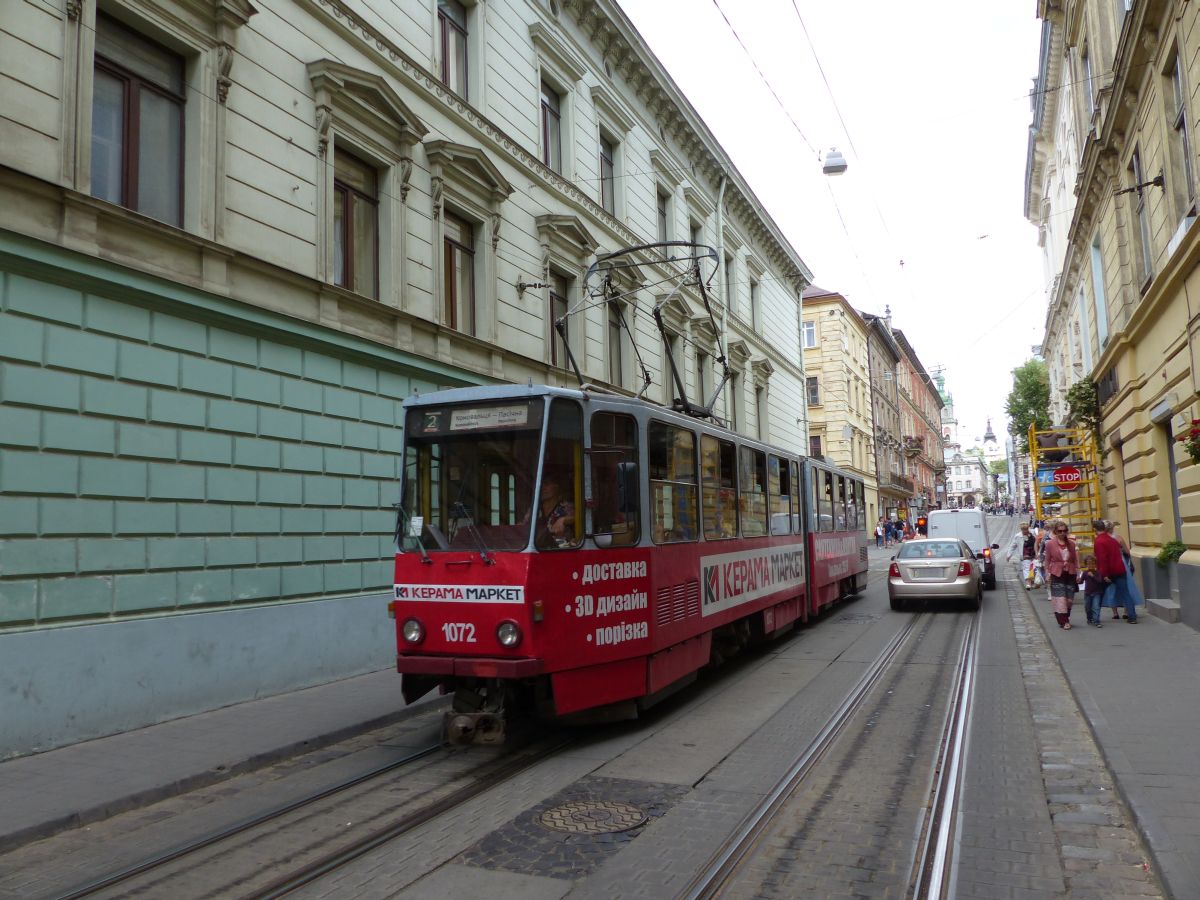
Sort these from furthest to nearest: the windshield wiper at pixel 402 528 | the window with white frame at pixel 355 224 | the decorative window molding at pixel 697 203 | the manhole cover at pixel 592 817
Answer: the decorative window molding at pixel 697 203 → the window with white frame at pixel 355 224 → the windshield wiper at pixel 402 528 → the manhole cover at pixel 592 817

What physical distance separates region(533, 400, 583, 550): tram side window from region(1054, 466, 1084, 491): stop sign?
14918mm

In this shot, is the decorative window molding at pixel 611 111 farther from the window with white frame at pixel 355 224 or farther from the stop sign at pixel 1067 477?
the stop sign at pixel 1067 477

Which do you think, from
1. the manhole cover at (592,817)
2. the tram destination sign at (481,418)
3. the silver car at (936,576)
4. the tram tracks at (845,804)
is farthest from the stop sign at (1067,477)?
the manhole cover at (592,817)

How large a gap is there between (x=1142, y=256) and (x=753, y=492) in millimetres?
9349

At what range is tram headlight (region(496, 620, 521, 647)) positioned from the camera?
6.86 m

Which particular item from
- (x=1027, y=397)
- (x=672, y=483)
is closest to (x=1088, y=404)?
(x=672, y=483)

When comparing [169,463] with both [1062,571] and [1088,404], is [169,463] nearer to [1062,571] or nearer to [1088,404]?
[1062,571]

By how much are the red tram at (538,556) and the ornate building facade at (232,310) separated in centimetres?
276

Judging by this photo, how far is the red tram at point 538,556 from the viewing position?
701cm

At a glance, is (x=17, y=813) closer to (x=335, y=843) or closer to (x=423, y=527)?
(x=335, y=843)

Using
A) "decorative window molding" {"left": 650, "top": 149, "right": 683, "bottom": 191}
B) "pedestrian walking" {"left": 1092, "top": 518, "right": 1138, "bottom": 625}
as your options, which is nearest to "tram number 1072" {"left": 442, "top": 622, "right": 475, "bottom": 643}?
"pedestrian walking" {"left": 1092, "top": 518, "right": 1138, "bottom": 625}

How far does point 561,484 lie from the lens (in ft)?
24.0

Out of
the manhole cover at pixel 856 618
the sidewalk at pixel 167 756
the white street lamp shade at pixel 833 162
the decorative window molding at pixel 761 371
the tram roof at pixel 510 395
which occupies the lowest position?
the manhole cover at pixel 856 618

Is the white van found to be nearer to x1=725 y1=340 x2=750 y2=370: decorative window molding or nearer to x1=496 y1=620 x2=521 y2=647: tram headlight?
x1=725 y1=340 x2=750 y2=370: decorative window molding
